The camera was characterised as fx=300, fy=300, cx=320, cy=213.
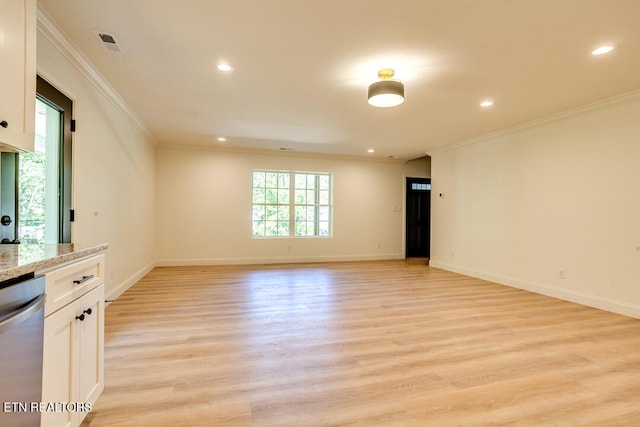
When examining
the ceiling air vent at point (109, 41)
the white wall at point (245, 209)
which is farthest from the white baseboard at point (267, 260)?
the ceiling air vent at point (109, 41)

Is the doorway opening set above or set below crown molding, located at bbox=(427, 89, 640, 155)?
below

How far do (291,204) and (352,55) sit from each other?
4579 mm

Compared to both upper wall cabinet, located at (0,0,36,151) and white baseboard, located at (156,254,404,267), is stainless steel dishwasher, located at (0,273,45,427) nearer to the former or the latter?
upper wall cabinet, located at (0,0,36,151)

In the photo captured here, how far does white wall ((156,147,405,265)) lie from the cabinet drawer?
486 centimetres

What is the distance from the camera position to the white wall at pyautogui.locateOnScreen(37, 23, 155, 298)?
265 cm

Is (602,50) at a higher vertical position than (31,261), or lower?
higher

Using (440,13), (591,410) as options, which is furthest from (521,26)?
(591,410)

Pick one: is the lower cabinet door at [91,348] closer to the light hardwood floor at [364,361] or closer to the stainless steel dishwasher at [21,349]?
the light hardwood floor at [364,361]

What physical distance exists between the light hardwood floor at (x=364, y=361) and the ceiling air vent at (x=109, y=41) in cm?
248

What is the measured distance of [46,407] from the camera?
3.81 feet

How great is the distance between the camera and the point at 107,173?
3547 mm

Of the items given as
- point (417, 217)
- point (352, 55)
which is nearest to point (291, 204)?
point (417, 217)

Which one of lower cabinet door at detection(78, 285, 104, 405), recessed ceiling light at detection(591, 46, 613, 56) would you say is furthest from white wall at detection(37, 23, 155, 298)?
recessed ceiling light at detection(591, 46, 613, 56)

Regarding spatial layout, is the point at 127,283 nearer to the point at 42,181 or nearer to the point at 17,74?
the point at 42,181
